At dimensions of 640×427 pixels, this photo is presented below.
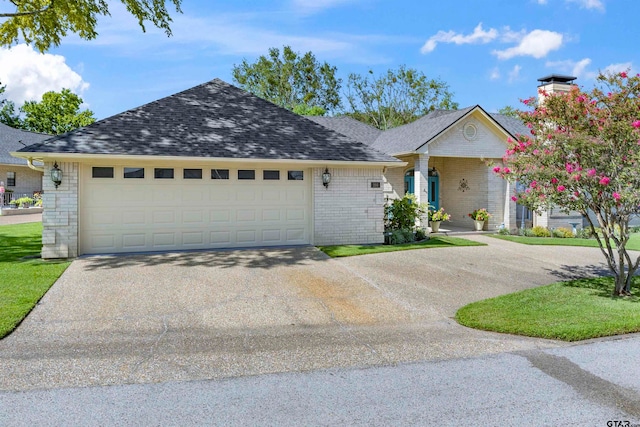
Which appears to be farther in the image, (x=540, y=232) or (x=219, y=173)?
(x=540, y=232)

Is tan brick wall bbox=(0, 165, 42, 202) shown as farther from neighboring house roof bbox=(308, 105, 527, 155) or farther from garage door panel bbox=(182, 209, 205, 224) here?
garage door panel bbox=(182, 209, 205, 224)

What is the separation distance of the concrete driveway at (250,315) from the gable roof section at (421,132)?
6.99 metres

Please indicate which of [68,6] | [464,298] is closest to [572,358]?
[464,298]

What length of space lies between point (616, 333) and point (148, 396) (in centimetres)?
572

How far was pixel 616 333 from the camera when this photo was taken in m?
5.65

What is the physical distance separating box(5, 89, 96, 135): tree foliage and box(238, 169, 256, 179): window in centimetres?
4372

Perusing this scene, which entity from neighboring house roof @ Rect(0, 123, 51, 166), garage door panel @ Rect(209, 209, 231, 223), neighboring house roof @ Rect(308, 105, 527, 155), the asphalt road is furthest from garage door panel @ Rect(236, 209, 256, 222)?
neighboring house roof @ Rect(0, 123, 51, 166)

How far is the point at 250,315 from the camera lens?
21.2 feet

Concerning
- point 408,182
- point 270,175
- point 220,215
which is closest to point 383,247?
point 270,175

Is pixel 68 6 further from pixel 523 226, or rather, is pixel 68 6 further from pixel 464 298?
pixel 523 226

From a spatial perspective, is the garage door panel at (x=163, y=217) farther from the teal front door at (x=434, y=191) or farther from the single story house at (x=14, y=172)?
the single story house at (x=14, y=172)

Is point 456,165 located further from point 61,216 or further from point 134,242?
point 61,216

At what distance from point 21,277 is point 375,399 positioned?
7.86 metres

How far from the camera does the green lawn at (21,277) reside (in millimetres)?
6195
